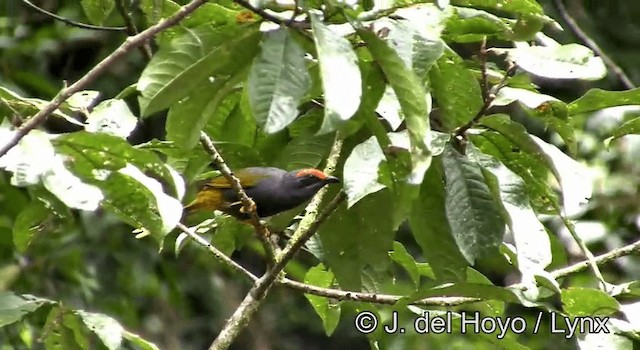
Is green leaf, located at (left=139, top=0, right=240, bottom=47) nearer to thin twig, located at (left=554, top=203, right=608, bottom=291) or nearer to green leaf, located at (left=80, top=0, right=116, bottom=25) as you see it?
green leaf, located at (left=80, top=0, right=116, bottom=25)

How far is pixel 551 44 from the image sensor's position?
2.35 meters

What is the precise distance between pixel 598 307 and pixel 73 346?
1186mm

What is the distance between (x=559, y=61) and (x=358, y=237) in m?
0.61

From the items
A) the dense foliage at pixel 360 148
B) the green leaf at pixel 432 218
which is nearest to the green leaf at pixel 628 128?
the dense foliage at pixel 360 148

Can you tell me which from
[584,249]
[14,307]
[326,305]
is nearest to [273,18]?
[584,249]

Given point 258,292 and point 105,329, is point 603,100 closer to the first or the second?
point 258,292

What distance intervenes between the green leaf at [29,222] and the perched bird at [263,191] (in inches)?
23.0

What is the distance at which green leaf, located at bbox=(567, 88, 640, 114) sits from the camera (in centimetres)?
215

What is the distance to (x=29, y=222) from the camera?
228 centimetres

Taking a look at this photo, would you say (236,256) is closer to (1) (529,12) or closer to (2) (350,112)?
(1) (529,12)

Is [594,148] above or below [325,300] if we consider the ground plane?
below

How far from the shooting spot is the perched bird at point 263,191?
2.96 metres

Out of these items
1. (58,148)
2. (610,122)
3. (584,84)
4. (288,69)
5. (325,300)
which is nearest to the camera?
(288,69)

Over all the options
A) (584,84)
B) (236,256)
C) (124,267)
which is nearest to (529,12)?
(124,267)
